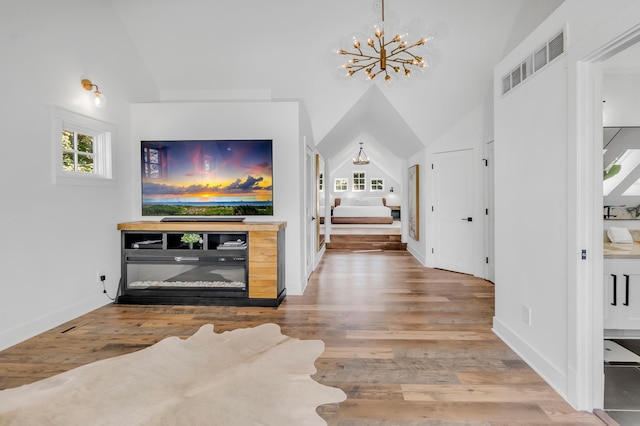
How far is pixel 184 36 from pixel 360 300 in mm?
3783

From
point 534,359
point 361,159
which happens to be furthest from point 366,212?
point 534,359

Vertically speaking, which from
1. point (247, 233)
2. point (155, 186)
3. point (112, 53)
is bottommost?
point (247, 233)

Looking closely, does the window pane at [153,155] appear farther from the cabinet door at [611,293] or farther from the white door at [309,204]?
the cabinet door at [611,293]

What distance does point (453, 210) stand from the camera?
5832mm

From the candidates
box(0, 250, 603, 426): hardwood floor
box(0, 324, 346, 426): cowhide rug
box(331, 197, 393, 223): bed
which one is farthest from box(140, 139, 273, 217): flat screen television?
box(331, 197, 393, 223): bed

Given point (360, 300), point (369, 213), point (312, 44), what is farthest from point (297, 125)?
point (369, 213)

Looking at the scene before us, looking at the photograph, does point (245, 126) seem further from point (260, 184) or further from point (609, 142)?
point (609, 142)

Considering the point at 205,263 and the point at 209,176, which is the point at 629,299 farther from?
the point at 209,176

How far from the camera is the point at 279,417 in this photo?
1.93 m

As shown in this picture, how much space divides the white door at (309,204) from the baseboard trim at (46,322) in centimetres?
262

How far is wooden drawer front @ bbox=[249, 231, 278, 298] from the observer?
13.3 feet

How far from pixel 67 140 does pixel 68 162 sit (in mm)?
218

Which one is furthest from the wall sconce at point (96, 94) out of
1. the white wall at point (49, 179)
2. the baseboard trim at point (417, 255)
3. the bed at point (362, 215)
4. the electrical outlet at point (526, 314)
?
the bed at point (362, 215)

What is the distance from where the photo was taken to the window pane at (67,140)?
11.8ft
